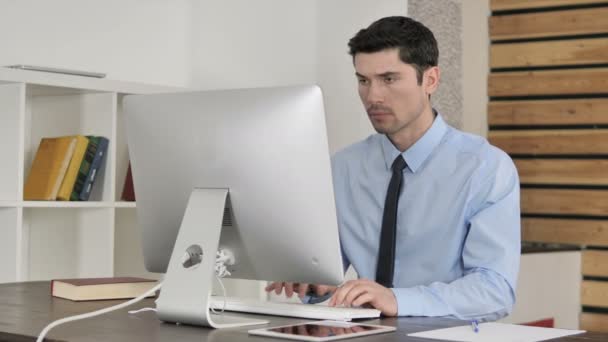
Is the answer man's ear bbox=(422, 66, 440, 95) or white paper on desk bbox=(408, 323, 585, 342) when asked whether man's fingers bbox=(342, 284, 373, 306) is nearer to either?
white paper on desk bbox=(408, 323, 585, 342)

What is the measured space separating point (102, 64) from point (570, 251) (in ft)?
9.17

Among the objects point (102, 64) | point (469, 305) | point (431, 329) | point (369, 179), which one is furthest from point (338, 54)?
point (431, 329)

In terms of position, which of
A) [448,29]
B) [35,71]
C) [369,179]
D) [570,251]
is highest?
[448,29]

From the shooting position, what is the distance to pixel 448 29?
17.6 ft

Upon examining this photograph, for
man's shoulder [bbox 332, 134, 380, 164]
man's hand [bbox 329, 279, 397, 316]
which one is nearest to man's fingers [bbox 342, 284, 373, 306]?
man's hand [bbox 329, 279, 397, 316]

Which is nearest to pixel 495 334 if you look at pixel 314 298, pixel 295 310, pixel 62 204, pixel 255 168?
pixel 295 310

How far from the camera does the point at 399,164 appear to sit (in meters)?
2.54

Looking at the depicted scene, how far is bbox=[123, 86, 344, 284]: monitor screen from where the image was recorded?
1.87 meters

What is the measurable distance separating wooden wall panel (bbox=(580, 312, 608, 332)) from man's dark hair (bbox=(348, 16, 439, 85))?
10.8 feet

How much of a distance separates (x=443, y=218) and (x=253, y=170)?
2.32 ft

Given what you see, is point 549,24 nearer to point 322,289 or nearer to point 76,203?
point 76,203

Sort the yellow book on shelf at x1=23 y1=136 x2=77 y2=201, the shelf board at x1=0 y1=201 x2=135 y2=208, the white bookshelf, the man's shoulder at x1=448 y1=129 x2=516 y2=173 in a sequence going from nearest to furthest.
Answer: the man's shoulder at x1=448 y1=129 x2=516 y2=173, the shelf board at x1=0 y1=201 x2=135 y2=208, the yellow book on shelf at x1=23 y1=136 x2=77 y2=201, the white bookshelf

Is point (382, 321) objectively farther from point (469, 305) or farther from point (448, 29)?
point (448, 29)

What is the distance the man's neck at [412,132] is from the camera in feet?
8.43
